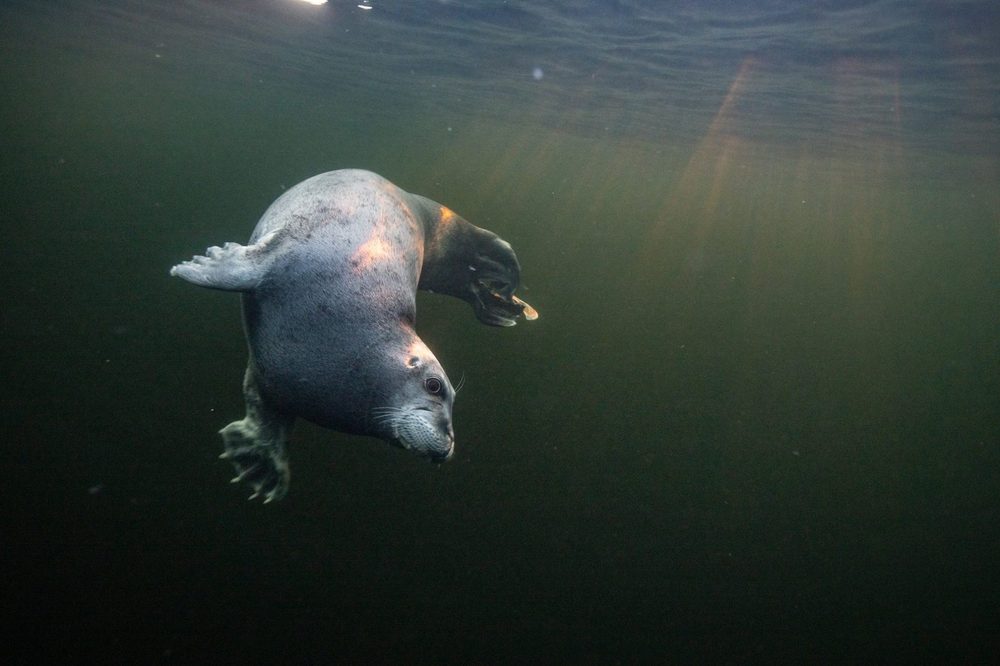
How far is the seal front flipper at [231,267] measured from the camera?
3463 millimetres

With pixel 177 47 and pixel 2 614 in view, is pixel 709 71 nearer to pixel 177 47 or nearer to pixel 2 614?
pixel 2 614

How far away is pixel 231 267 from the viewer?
Answer: 361 centimetres

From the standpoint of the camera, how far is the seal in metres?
3.45

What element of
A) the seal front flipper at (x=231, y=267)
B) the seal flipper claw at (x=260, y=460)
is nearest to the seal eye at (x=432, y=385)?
the seal front flipper at (x=231, y=267)

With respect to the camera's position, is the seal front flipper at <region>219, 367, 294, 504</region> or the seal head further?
the seal front flipper at <region>219, 367, 294, 504</region>

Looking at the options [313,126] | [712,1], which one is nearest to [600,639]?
[712,1]

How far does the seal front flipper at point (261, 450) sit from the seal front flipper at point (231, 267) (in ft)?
2.86

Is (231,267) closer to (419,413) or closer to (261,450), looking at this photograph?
(261,450)

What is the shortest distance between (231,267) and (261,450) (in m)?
1.37

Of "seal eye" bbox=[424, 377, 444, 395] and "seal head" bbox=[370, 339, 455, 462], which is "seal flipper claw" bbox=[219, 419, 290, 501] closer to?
"seal head" bbox=[370, 339, 455, 462]

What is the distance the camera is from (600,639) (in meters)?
7.88

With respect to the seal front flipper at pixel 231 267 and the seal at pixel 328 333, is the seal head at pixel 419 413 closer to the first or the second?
the seal at pixel 328 333

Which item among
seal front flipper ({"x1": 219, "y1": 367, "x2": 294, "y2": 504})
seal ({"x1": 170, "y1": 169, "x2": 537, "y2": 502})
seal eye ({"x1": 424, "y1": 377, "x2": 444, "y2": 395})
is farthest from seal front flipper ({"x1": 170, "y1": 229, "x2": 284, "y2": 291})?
seal eye ({"x1": 424, "y1": 377, "x2": 444, "y2": 395})

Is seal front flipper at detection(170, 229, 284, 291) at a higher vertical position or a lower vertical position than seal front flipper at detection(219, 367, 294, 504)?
higher
